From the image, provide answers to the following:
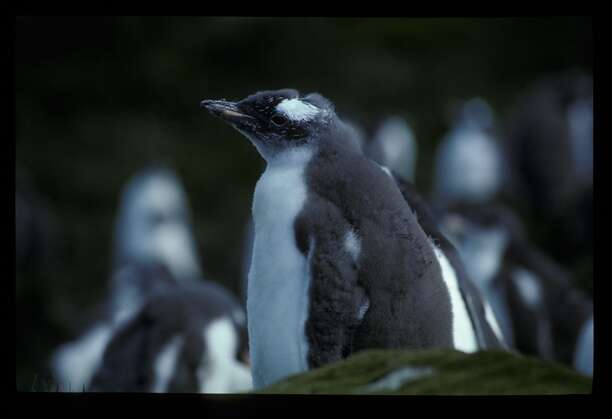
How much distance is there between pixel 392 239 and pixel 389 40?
4.60m

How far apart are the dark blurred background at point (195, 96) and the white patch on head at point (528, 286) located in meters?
0.27

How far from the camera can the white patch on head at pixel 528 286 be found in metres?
3.64

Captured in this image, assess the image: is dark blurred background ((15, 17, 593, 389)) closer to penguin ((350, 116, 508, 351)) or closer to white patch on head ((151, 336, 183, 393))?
white patch on head ((151, 336, 183, 393))

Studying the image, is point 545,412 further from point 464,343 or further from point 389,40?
point 389,40

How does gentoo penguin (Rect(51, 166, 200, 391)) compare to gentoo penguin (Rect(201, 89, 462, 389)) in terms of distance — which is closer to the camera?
gentoo penguin (Rect(201, 89, 462, 389))

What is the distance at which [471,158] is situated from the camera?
652cm

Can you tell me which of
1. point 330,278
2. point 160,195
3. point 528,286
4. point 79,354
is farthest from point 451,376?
point 160,195

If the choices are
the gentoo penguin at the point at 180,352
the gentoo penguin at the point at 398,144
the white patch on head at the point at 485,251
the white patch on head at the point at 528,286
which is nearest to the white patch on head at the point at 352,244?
the gentoo penguin at the point at 180,352

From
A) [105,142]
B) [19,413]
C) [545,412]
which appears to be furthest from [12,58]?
[105,142]

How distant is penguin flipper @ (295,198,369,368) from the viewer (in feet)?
5.06

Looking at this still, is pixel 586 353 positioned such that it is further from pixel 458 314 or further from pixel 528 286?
pixel 528 286

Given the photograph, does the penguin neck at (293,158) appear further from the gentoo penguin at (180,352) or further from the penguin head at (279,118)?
the gentoo penguin at (180,352)

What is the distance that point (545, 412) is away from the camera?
1.61m

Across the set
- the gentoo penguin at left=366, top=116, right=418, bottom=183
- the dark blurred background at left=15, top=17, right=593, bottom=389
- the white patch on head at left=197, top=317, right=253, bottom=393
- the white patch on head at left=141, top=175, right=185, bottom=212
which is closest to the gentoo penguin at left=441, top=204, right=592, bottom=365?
the dark blurred background at left=15, top=17, right=593, bottom=389
